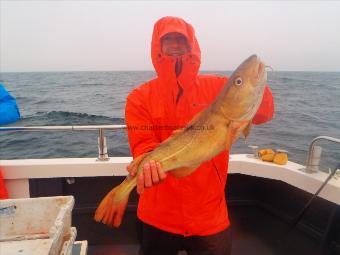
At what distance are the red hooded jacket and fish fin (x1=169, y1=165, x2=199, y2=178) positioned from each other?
0.53 feet

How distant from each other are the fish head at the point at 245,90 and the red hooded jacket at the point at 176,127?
0.37 meters

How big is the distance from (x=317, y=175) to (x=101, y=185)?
307 centimetres

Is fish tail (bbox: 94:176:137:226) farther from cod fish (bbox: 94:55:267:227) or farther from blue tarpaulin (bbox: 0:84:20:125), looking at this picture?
blue tarpaulin (bbox: 0:84:20:125)

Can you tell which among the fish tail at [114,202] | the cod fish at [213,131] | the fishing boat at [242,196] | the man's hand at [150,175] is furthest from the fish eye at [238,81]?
the fishing boat at [242,196]

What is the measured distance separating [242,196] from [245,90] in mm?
3097

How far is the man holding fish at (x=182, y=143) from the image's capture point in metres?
2.35

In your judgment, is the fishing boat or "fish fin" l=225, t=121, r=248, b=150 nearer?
"fish fin" l=225, t=121, r=248, b=150

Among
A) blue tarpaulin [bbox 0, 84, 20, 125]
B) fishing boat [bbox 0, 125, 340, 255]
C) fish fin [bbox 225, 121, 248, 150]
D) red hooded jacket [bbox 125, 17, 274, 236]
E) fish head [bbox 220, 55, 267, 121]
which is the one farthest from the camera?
blue tarpaulin [bbox 0, 84, 20, 125]

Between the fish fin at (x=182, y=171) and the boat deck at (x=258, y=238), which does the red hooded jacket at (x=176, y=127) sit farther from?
the boat deck at (x=258, y=238)

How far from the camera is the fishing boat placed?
3873 mm

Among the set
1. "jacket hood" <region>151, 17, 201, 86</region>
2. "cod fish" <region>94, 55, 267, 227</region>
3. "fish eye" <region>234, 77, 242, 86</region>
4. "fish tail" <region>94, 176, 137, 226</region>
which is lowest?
"fish tail" <region>94, 176, 137, 226</region>

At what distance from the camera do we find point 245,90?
2250 mm

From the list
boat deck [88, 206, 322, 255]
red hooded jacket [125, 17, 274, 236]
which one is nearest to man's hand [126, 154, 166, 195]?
red hooded jacket [125, 17, 274, 236]

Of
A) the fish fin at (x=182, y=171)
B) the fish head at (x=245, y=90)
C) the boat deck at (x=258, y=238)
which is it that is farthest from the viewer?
the boat deck at (x=258, y=238)
